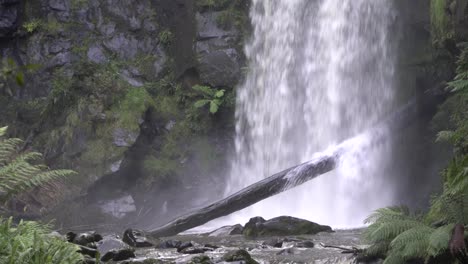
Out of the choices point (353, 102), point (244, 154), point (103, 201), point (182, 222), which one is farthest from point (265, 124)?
point (182, 222)

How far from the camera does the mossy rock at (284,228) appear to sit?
9289 millimetres

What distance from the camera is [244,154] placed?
16.4 metres

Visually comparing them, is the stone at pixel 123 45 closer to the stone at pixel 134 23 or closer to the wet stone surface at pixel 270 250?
the stone at pixel 134 23

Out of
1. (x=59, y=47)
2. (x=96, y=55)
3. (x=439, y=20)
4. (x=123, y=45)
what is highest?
(x=123, y=45)

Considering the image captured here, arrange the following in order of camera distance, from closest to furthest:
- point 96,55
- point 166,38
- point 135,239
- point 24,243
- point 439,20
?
point 24,243, point 135,239, point 439,20, point 96,55, point 166,38

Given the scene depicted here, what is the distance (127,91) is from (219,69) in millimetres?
2896

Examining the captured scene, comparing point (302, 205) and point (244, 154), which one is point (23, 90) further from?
point (302, 205)

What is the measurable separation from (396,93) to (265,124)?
421cm

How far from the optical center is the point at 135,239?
9086 mm

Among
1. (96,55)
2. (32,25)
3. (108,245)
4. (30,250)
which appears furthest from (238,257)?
(32,25)

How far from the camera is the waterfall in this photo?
45.0 ft

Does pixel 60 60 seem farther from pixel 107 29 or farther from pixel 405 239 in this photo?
pixel 405 239

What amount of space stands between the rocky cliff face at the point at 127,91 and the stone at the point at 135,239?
5.09 m

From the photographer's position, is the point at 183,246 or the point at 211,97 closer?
the point at 183,246
